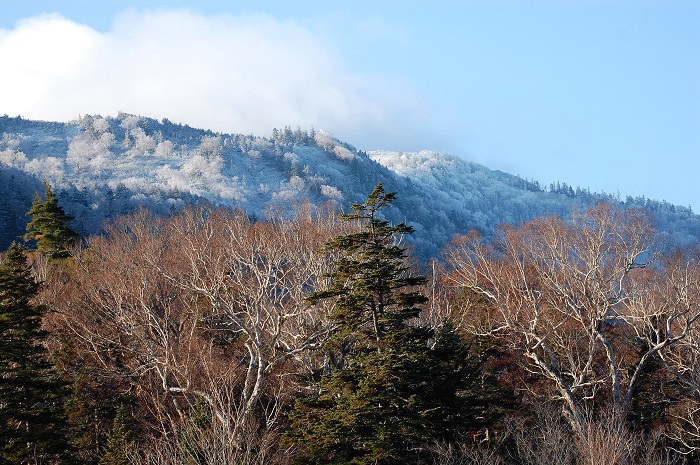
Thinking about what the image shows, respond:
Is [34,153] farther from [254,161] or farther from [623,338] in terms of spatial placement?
[623,338]

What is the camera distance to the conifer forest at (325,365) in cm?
1658

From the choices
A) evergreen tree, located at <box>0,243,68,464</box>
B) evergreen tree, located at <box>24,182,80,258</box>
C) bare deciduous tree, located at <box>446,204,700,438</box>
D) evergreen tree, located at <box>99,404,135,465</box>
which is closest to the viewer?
evergreen tree, located at <box>0,243,68,464</box>

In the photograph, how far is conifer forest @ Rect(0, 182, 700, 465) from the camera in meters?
16.6

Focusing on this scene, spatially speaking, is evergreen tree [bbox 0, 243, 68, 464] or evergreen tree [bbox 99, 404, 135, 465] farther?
evergreen tree [bbox 99, 404, 135, 465]

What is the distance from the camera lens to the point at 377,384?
16312mm

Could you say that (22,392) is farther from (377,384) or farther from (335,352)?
(335,352)

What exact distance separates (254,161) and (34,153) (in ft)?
185

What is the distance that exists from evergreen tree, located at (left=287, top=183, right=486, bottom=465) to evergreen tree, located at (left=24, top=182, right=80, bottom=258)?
2845 cm

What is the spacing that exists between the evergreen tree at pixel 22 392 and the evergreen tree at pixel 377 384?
7511mm

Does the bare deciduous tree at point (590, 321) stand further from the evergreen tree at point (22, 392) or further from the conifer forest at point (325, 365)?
the evergreen tree at point (22, 392)

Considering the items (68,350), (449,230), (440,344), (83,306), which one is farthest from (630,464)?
(449,230)

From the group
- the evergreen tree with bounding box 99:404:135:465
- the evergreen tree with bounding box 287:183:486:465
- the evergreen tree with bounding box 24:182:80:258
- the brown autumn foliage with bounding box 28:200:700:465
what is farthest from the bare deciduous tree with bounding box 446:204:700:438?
the evergreen tree with bounding box 24:182:80:258

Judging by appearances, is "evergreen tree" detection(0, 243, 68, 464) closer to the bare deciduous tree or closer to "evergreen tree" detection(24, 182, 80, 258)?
the bare deciduous tree

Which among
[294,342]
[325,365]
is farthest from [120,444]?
[294,342]
